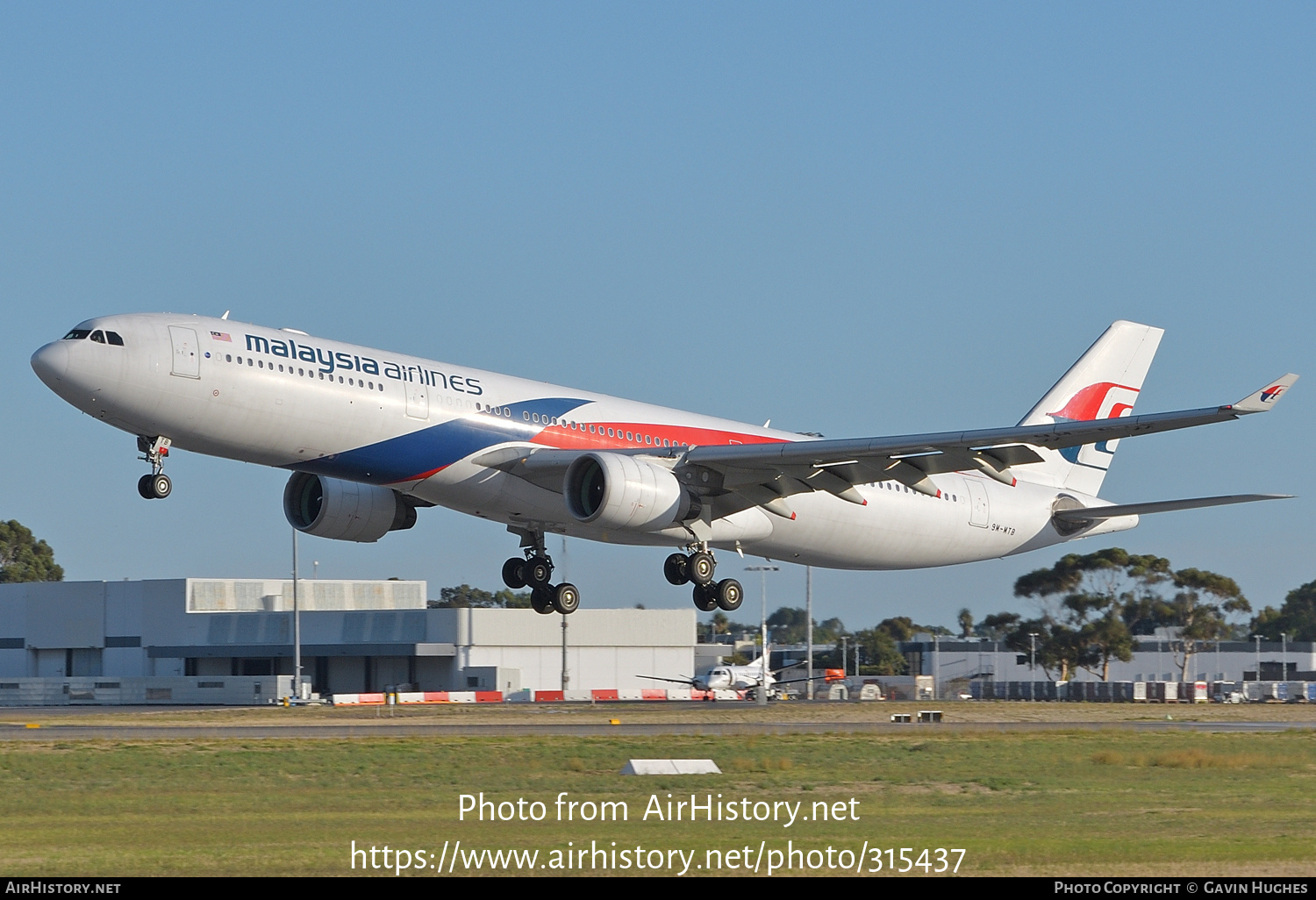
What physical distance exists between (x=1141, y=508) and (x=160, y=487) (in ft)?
81.3

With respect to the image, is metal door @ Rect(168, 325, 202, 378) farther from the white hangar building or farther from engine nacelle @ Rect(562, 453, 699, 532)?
the white hangar building

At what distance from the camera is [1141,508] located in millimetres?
42000

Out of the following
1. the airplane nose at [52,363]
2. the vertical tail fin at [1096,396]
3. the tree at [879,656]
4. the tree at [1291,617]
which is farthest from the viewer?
the tree at [1291,617]

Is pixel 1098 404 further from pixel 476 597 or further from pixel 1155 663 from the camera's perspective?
pixel 476 597

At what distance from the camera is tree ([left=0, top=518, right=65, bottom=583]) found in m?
161

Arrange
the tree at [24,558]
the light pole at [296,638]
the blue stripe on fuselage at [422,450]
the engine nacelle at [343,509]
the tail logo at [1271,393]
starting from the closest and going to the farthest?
the tail logo at [1271,393] < the blue stripe on fuselage at [422,450] < the engine nacelle at [343,509] < the light pole at [296,638] < the tree at [24,558]

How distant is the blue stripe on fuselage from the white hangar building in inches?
2135

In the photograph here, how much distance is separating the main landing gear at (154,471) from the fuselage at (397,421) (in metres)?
0.31

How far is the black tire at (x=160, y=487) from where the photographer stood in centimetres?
3184

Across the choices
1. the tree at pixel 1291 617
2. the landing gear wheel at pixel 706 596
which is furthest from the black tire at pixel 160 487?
the tree at pixel 1291 617

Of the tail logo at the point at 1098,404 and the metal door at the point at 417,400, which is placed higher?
the tail logo at the point at 1098,404

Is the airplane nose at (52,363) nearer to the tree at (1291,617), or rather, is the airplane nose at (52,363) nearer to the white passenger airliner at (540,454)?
the white passenger airliner at (540,454)

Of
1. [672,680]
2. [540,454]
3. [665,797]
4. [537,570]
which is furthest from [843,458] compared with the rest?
[672,680]

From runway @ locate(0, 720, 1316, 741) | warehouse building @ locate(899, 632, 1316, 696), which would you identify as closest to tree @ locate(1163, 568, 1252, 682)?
warehouse building @ locate(899, 632, 1316, 696)
